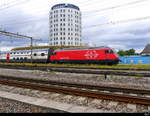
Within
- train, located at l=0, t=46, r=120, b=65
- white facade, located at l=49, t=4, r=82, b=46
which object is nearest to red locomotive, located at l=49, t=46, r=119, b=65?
train, located at l=0, t=46, r=120, b=65

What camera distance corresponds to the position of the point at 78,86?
28.6ft

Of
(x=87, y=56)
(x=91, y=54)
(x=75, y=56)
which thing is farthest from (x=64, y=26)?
(x=91, y=54)

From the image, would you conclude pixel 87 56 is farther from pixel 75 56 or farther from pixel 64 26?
pixel 64 26

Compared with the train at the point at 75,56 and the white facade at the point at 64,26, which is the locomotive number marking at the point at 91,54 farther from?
the white facade at the point at 64,26

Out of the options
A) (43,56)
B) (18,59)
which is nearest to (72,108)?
(43,56)

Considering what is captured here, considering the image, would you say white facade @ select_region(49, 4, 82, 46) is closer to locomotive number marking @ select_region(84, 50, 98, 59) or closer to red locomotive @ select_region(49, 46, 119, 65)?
red locomotive @ select_region(49, 46, 119, 65)

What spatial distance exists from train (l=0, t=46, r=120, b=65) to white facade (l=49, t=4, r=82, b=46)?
59569 millimetres

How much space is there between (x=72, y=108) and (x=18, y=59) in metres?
33.6

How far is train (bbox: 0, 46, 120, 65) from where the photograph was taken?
22141mm

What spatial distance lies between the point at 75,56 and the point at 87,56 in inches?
99.6

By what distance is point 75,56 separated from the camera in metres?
25.4

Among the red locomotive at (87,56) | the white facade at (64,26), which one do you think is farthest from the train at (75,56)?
the white facade at (64,26)

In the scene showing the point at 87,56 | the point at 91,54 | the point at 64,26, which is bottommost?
the point at 87,56

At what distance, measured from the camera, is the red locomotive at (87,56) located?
867 inches
